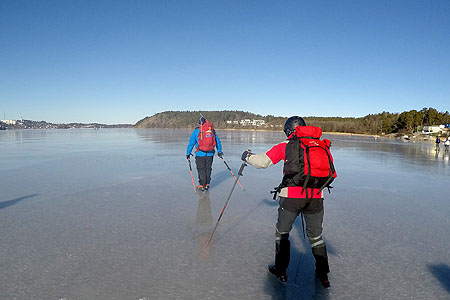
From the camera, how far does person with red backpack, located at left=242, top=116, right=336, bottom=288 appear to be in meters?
2.78

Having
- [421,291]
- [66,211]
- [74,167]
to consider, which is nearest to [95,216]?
[66,211]

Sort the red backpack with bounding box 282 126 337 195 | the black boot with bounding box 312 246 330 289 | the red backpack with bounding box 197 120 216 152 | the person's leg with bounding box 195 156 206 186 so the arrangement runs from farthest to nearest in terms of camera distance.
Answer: the person's leg with bounding box 195 156 206 186
the red backpack with bounding box 197 120 216 152
the black boot with bounding box 312 246 330 289
the red backpack with bounding box 282 126 337 195

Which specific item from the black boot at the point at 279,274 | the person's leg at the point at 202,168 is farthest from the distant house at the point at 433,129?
the black boot at the point at 279,274

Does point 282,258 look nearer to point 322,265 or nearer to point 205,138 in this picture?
point 322,265

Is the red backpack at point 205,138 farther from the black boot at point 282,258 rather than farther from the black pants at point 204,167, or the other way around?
the black boot at point 282,258

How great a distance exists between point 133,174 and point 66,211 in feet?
13.2

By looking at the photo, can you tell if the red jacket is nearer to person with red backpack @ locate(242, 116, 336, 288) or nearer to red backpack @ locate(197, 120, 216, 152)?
person with red backpack @ locate(242, 116, 336, 288)

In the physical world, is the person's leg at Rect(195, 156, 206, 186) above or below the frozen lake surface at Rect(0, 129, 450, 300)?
above

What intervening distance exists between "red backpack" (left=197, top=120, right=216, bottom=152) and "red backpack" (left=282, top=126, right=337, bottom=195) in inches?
165

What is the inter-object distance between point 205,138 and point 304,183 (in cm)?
437

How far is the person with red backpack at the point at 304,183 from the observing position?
9.11 ft

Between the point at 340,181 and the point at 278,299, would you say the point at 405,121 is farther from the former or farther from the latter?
the point at 278,299

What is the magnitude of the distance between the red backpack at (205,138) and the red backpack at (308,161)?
419 centimetres

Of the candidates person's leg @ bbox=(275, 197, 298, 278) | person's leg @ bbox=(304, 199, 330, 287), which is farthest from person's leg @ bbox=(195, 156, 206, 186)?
person's leg @ bbox=(304, 199, 330, 287)
